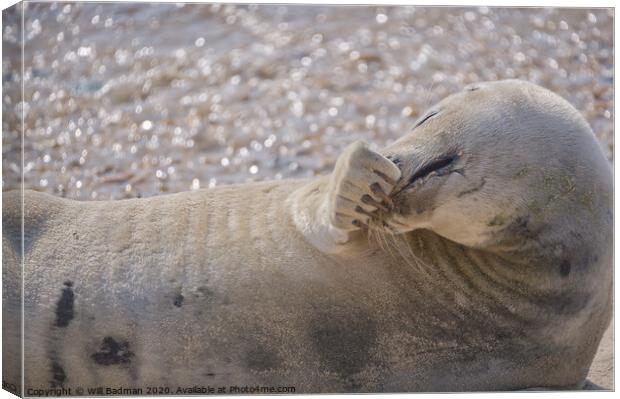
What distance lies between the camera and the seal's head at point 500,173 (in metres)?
3.29

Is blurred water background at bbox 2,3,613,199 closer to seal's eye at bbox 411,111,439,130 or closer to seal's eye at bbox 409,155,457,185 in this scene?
seal's eye at bbox 411,111,439,130

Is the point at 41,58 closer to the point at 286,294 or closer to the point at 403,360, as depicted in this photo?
the point at 286,294

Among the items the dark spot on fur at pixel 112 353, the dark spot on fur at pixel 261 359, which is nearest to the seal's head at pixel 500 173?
the dark spot on fur at pixel 261 359

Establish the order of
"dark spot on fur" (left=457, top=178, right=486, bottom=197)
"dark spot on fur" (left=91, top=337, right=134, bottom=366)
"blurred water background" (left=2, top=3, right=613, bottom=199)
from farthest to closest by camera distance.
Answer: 1. "blurred water background" (left=2, top=3, right=613, bottom=199)
2. "dark spot on fur" (left=91, top=337, right=134, bottom=366)
3. "dark spot on fur" (left=457, top=178, right=486, bottom=197)

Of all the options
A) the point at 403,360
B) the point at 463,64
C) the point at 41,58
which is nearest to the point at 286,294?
the point at 403,360

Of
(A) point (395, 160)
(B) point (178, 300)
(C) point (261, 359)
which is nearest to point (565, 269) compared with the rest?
(A) point (395, 160)

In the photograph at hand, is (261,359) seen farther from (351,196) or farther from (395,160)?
(395,160)

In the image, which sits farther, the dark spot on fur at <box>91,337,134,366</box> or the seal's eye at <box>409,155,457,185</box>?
the dark spot on fur at <box>91,337,134,366</box>

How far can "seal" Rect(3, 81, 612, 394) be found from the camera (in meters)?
3.36

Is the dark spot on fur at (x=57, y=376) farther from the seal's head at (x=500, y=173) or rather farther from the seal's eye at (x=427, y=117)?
the seal's eye at (x=427, y=117)

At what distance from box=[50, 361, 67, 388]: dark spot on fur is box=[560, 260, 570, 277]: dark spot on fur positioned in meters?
1.59

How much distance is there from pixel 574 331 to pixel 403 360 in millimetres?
558

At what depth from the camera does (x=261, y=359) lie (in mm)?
3486

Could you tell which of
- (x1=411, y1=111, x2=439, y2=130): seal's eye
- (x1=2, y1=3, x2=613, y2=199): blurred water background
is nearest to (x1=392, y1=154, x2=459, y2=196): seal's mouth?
(x1=411, y1=111, x2=439, y2=130): seal's eye
